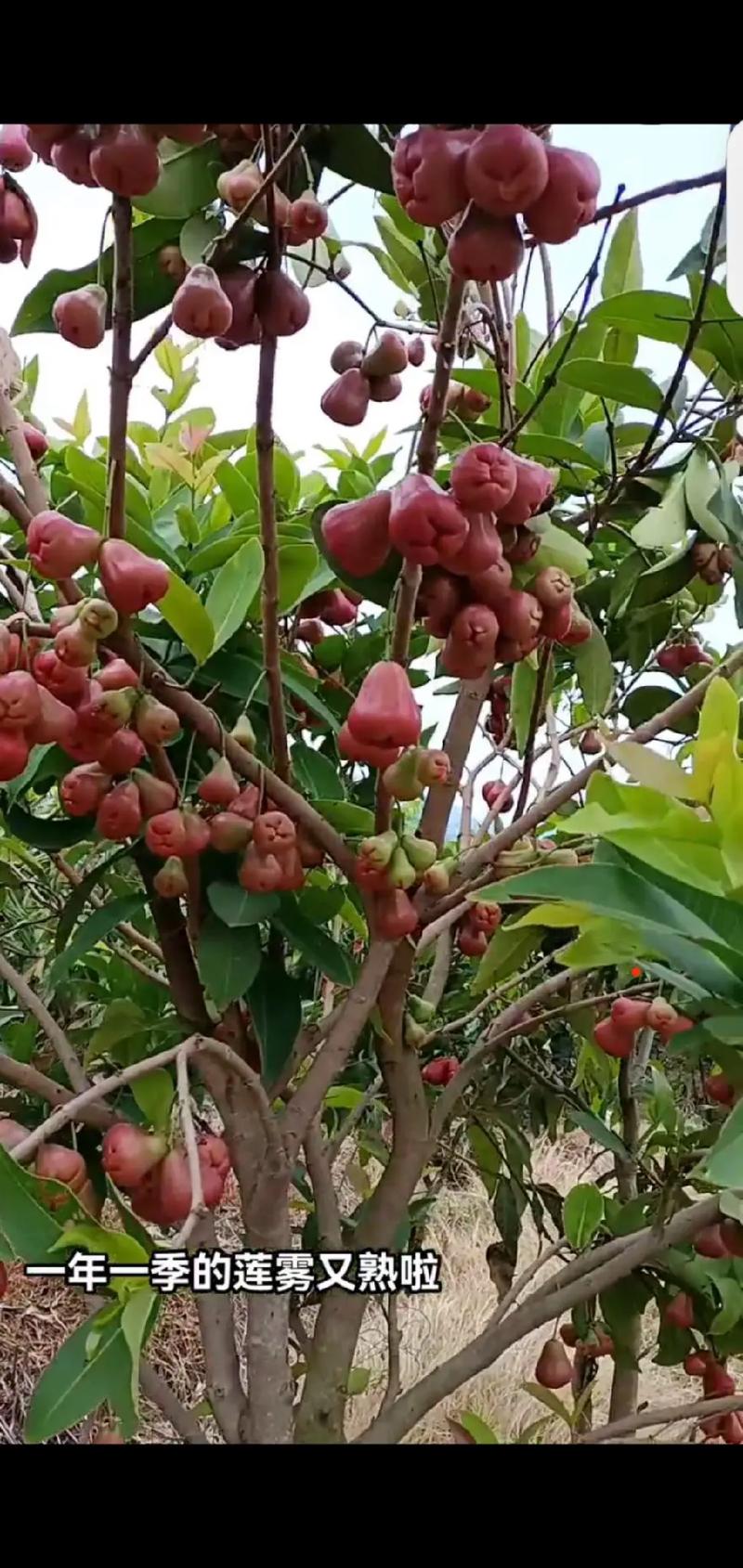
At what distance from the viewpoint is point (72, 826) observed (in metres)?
0.53

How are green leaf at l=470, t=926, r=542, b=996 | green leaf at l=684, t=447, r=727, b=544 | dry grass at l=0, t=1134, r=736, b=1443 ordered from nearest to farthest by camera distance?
green leaf at l=684, t=447, r=727, b=544 → green leaf at l=470, t=926, r=542, b=996 → dry grass at l=0, t=1134, r=736, b=1443

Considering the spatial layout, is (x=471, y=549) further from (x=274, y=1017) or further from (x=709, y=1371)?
(x=709, y=1371)

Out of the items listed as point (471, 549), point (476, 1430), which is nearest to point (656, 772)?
point (471, 549)

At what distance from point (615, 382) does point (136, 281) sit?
22 centimetres

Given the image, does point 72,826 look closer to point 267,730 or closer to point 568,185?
point 267,730

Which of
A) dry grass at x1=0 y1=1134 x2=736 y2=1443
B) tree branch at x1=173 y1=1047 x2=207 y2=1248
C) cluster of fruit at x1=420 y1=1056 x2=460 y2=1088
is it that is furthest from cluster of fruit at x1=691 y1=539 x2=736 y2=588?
dry grass at x1=0 y1=1134 x2=736 y2=1443

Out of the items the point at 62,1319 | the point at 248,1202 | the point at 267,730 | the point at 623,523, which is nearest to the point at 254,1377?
the point at 248,1202

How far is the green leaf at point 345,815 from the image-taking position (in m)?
0.52

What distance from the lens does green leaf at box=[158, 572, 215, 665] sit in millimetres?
455

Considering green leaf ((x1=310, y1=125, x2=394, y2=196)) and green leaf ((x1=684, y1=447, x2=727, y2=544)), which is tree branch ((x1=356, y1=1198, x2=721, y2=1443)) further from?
green leaf ((x1=310, y1=125, x2=394, y2=196))

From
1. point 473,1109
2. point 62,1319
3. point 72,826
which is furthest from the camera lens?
point 62,1319
